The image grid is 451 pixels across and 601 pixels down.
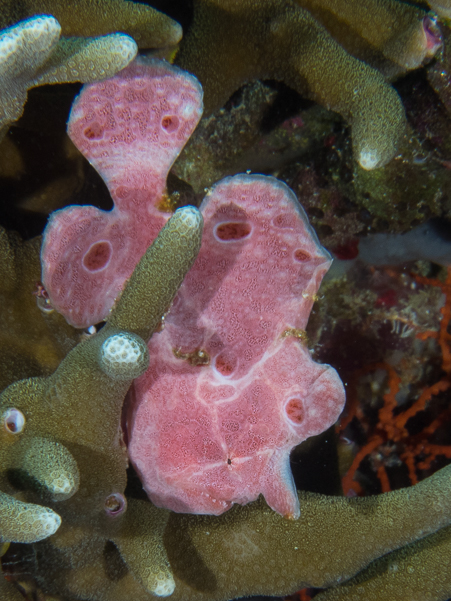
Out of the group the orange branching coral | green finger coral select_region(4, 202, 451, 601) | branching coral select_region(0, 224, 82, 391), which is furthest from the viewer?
the orange branching coral

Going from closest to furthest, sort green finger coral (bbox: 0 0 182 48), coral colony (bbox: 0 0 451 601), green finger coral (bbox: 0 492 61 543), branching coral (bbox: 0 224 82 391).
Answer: green finger coral (bbox: 0 492 61 543) < coral colony (bbox: 0 0 451 601) < green finger coral (bbox: 0 0 182 48) < branching coral (bbox: 0 224 82 391)

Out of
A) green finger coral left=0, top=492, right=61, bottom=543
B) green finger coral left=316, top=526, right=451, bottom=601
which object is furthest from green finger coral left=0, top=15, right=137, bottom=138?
green finger coral left=316, top=526, right=451, bottom=601

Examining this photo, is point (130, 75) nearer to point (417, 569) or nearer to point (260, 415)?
point (260, 415)

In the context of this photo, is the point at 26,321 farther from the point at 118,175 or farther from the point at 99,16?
the point at 99,16

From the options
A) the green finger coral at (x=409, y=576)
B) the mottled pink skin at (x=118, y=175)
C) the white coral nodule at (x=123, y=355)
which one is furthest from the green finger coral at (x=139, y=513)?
the mottled pink skin at (x=118, y=175)

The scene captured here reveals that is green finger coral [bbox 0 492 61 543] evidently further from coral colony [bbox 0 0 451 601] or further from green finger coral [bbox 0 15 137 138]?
green finger coral [bbox 0 15 137 138]

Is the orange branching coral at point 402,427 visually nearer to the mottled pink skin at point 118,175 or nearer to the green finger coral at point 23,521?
the mottled pink skin at point 118,175

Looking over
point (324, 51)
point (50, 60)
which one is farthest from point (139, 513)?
point (324, 51)

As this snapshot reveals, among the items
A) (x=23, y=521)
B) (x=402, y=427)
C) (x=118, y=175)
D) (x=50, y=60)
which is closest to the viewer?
(x=23, y=521)
